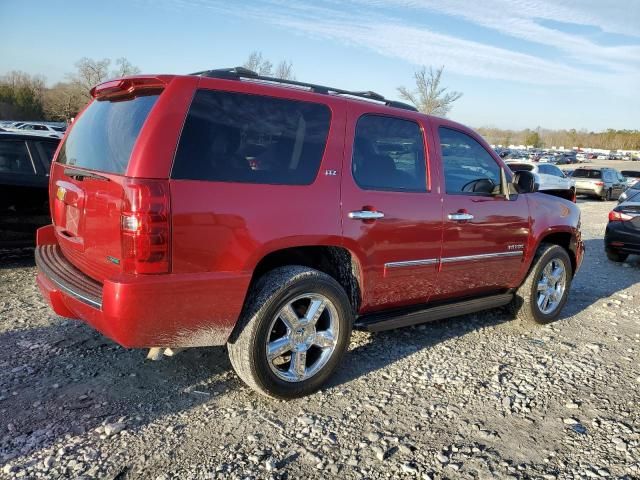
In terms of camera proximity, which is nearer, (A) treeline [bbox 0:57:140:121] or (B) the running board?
(B) the running board

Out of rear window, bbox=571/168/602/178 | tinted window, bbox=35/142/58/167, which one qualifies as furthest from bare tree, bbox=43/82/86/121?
tinted window, bbox=35/142/58/167

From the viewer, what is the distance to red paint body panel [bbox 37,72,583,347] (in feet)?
8.93

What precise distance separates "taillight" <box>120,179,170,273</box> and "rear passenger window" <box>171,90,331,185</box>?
15 cm

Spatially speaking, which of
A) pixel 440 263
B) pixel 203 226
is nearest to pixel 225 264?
pixel 203 226

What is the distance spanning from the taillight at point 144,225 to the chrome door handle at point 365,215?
1.24m

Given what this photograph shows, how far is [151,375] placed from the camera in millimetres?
3576

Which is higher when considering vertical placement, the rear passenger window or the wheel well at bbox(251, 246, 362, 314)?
the rear passenger window

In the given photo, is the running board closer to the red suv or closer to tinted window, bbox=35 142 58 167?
the red suv

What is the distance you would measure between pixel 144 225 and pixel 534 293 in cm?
386

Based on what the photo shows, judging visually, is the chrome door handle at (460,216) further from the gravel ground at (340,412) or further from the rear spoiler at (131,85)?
the rear spoiler at (131,85)

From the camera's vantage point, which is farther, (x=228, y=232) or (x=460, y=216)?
(x=460, y=216)

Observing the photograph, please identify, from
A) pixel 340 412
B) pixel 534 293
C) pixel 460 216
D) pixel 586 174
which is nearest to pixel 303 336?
pixel 340 412

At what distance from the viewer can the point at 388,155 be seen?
3.78 meters

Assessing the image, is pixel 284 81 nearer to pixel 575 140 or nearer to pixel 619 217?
pixel 619 217
